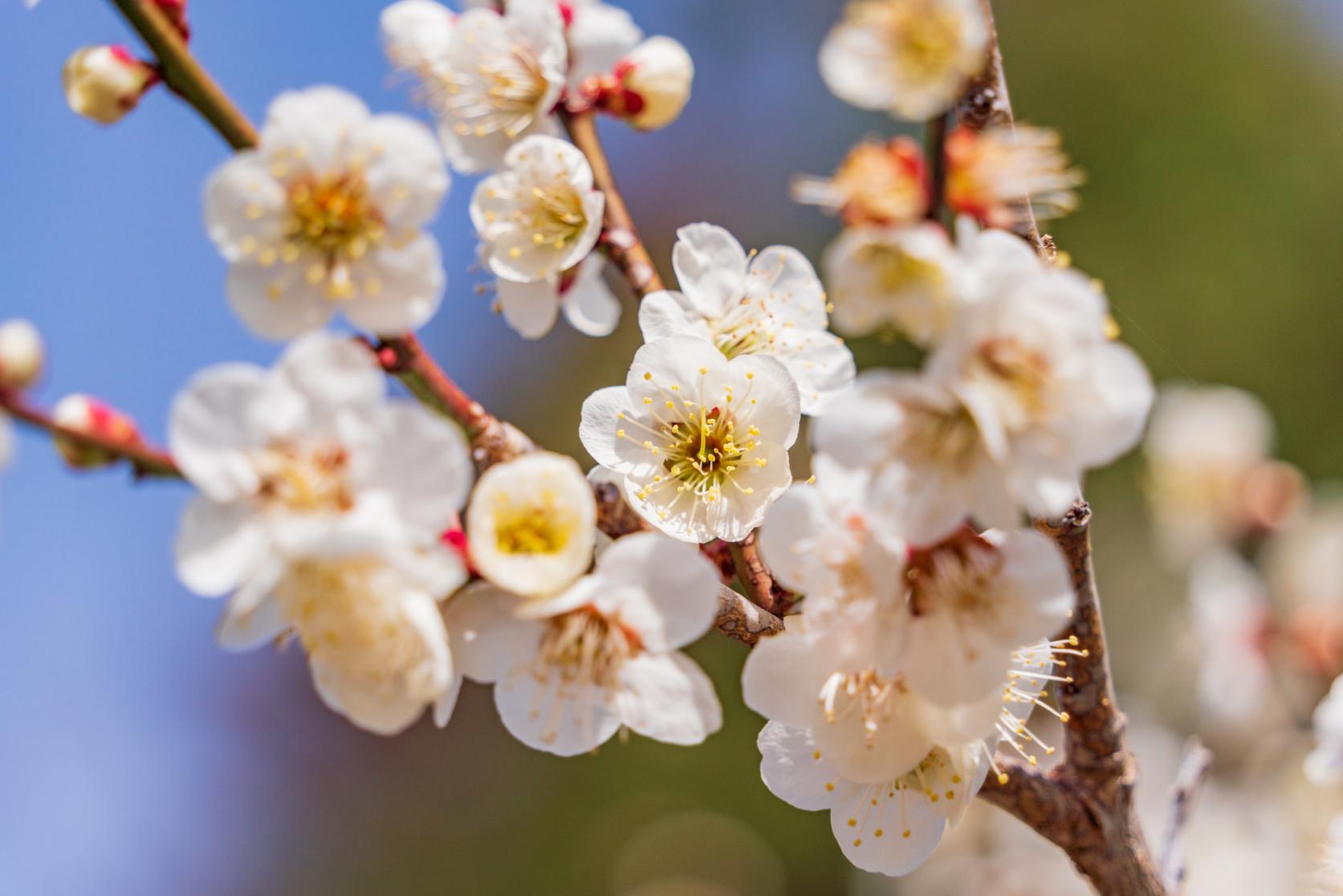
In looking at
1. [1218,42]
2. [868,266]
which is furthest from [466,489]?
[1218,42]

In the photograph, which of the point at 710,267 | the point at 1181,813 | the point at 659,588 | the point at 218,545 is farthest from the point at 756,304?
the point at 1181,813

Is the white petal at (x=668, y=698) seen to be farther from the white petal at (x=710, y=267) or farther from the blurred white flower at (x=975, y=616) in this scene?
the white petal at (x=710, y=267)

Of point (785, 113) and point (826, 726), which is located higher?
point (826, 726)

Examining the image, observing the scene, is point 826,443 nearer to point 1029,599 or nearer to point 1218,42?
point 1029,599

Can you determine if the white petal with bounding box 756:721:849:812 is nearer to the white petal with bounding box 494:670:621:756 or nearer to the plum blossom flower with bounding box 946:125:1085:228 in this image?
the white petal with bounding box 494:670:621:756

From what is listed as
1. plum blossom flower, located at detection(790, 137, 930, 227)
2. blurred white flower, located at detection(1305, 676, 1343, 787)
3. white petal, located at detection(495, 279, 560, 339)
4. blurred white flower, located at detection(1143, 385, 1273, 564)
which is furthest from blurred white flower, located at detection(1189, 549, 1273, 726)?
plum blossom flower, located at detection(790, 137, 930, 227)

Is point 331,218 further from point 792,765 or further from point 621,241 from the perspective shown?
point 792,765
